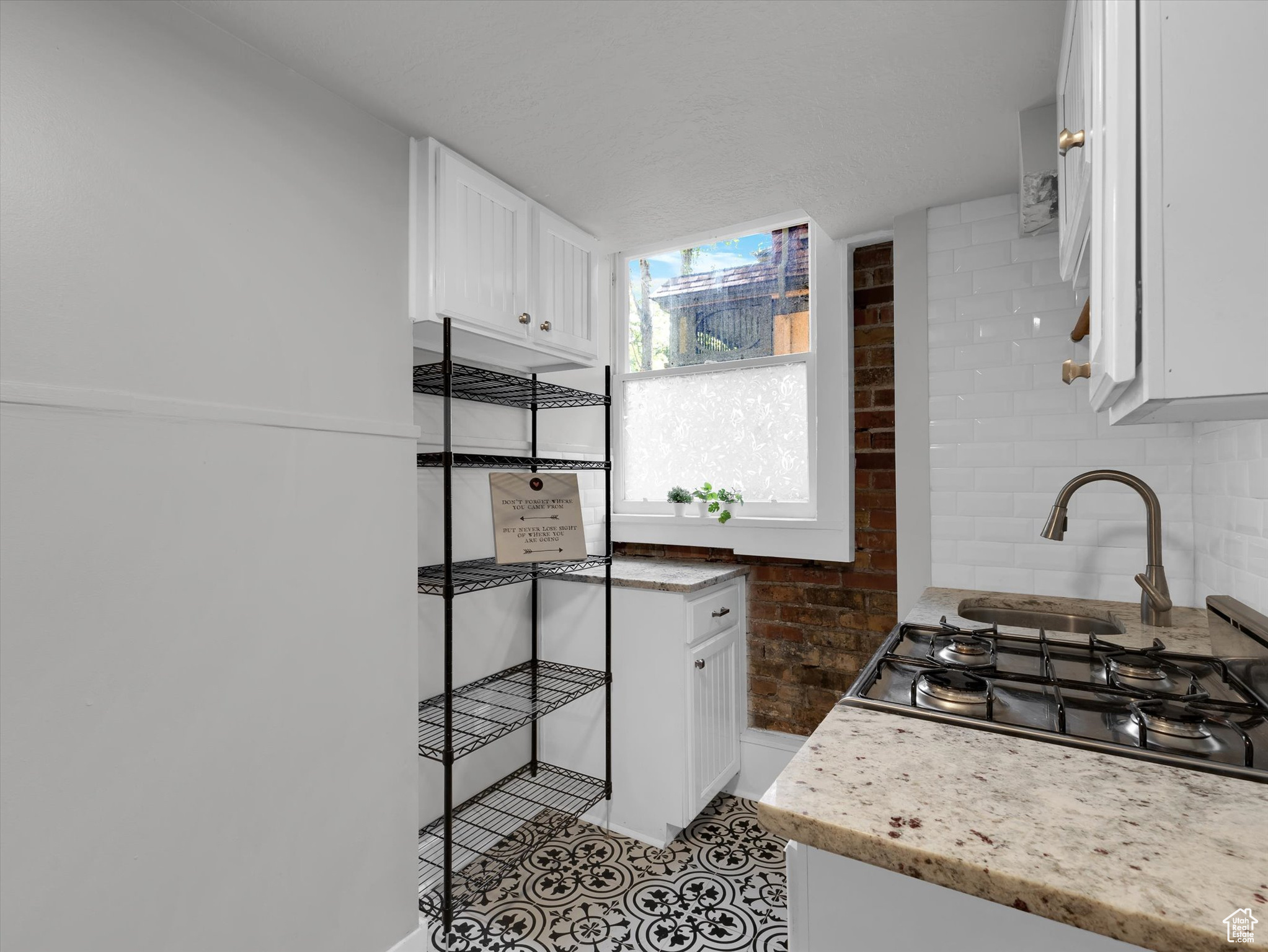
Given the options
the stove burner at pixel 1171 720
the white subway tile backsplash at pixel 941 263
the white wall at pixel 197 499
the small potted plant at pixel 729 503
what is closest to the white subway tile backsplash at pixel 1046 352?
the white subway tile backsplash at pixel 941 263

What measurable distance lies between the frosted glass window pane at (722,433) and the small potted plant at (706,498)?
62mm

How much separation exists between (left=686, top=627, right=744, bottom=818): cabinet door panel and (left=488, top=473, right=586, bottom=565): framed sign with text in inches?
24.8

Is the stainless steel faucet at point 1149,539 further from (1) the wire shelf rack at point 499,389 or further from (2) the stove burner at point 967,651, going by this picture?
(1) the wire shelf rack at point 499,389

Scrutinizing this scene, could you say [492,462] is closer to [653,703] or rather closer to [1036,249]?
[653,703]

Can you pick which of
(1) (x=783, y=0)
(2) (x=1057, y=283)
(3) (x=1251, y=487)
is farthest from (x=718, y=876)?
(1) (x=783, y=0)

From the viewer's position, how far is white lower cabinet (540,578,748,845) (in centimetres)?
234

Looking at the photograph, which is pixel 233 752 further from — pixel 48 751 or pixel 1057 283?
pixel 1057 283

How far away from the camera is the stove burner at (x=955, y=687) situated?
3.46ft

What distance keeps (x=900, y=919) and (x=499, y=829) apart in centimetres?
187

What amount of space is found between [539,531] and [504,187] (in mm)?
1156

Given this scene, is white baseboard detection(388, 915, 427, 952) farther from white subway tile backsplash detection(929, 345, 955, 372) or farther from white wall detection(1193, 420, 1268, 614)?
white subway tile backsplash detection(929, 345, 955, 372)

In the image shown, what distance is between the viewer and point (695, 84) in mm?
1609

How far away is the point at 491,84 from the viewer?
1606mm

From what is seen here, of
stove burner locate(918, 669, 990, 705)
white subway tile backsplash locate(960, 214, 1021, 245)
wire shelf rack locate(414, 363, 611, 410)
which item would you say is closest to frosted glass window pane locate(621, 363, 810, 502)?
wire shelf rack locate(414, 363, 611, 410)
